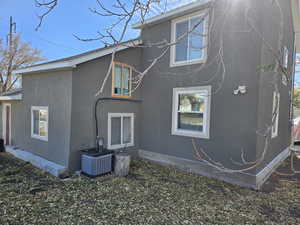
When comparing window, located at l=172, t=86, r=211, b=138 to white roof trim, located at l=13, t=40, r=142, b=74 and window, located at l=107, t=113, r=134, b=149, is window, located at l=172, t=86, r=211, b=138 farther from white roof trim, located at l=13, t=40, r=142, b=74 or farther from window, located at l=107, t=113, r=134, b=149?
white roof trim, located at l=13, t=40, r=142, b=74

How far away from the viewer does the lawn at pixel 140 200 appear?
3316mm

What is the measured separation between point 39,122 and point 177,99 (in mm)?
4934

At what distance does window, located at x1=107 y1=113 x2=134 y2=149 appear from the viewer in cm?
626

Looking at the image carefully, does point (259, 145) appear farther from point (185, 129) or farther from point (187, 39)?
point (187, 39)

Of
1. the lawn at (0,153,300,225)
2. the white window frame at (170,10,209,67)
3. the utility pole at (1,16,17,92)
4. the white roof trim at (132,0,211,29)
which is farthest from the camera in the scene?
the utility pole at (1,16,17,92)

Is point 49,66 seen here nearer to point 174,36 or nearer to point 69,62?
point 69,62

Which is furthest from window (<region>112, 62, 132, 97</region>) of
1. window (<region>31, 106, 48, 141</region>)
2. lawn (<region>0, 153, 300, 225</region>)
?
lawn (<region>0, 153, 300, 225</region>)

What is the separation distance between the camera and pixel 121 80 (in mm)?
6484

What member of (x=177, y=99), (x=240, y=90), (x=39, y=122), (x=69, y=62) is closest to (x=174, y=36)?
(x=177, y=99)

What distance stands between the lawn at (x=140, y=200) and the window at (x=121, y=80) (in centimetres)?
285

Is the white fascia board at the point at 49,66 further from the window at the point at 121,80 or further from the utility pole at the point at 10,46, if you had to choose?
the utility pole at the point at 10,46

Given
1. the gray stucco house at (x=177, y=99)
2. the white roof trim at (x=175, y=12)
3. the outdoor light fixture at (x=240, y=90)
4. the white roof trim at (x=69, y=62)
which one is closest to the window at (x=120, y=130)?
the gray stucco house at (x=177, y=99)

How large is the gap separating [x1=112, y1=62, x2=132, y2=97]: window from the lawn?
2.85 meters

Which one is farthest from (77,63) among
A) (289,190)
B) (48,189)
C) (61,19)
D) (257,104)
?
(289,190)
